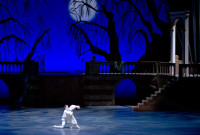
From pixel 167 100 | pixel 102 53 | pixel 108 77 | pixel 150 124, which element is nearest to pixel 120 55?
pixel 102 53

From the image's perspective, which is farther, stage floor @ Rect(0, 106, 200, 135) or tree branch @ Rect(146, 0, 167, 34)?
tree branch @ Rect(146, 0, 167, 34)

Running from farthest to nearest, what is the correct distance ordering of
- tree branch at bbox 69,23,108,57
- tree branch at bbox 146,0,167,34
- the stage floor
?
tree branch at bbox 146,0,167,34, tree branch at bbox 69,23,108,57, the stage floor

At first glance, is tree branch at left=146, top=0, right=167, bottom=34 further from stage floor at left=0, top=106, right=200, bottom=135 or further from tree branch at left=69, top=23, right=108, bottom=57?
stage floor at left=0, top=106, right=200, bottom=135

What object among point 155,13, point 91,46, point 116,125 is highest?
point 155,13

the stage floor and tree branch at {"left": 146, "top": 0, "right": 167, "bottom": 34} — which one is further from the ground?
tree branch at {"left": 146, "top": 0, "right": 167, "bottom": 34}

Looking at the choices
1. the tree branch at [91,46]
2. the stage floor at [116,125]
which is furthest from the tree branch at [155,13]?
the stage floor at [116,125]

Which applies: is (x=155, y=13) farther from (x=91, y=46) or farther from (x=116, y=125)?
(x=116, y=125)

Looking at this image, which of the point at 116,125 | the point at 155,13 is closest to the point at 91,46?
the point at 155,13

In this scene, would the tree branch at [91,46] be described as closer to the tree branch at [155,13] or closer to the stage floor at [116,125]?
the tree branch at [155,13]

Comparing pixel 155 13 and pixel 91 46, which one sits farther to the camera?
pixel 91 46

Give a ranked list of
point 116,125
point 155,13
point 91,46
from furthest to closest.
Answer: point 91,46 < point 155,13 < point 116,125

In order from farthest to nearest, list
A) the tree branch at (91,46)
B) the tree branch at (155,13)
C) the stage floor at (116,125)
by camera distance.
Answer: the tree branch at (155,13), the tree branch at (91,46), the stage floor at (116,125)

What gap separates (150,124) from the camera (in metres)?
13.8

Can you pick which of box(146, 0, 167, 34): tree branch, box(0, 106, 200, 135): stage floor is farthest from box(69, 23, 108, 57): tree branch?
box(0, 106, 200, 135): stage floor
